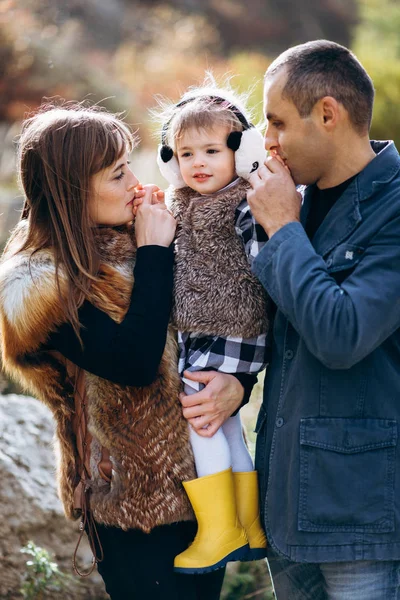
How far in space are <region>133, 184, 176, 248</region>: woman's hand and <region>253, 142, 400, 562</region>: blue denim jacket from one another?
0.45 m

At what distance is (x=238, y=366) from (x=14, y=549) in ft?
6.67

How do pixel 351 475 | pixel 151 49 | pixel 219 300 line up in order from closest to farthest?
pixel 351 475
pixel 219 300
pixel 151 49

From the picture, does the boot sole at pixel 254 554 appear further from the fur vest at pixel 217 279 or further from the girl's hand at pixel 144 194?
the girl's hand at pixel 144 194

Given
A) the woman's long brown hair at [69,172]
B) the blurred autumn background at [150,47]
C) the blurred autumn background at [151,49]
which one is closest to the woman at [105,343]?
the woman's long brown hair at [69,172]

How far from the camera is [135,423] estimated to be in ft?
8.41

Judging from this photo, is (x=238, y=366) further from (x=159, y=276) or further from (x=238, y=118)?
(x=238, y=118)

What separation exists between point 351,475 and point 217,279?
818 millimetres

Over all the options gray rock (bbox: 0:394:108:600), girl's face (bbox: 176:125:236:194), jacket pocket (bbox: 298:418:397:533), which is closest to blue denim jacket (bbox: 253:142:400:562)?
jacket pocket (bbox: 298:418:397:533)

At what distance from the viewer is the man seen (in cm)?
217

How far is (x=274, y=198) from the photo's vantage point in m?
2.40

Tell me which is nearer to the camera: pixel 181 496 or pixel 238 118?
pixel 181 496

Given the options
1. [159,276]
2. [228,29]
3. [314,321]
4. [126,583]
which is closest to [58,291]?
[159,276]

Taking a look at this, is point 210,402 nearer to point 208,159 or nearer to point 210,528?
point 210,528

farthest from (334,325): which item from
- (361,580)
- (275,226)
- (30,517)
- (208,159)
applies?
(30,517)
